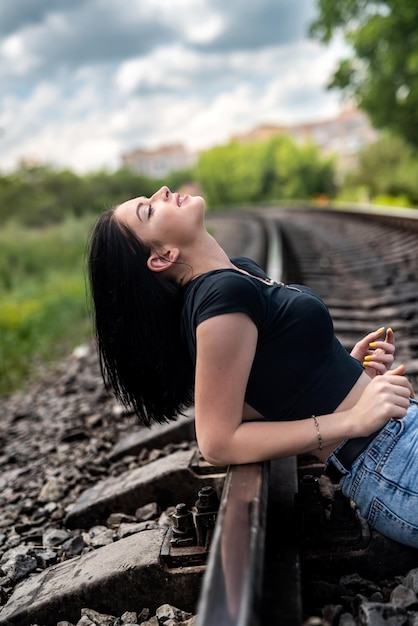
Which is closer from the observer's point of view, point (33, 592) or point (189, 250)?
point (189, 250)

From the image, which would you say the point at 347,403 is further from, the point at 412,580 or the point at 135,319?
the point at 135,319

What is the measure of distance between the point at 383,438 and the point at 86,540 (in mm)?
1213

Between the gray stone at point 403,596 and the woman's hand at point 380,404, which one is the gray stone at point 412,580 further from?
the woman's hand at point 380,404

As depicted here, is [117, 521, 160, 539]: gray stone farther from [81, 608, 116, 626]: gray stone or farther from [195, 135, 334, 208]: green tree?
[195, 135, 334, 208]: green tree

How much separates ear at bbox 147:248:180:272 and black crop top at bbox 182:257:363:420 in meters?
0.08

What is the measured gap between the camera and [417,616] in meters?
1.53

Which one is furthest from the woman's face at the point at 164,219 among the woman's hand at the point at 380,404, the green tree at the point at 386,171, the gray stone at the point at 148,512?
the green tree at the point at 386,171

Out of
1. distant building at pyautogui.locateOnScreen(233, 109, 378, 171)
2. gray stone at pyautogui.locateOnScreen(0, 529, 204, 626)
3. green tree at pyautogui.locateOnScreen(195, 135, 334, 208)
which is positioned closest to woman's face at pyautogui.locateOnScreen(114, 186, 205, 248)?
gray stone at pyautogui.locateOnScreen(0, 529, 204, 626)

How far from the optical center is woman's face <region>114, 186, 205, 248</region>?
5.88ft

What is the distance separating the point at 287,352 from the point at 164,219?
0.47 m

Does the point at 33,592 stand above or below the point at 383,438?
below

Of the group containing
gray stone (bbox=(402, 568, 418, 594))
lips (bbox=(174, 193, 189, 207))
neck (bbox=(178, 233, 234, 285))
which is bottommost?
gray stone (bbox=(402, 568, 418, 594))

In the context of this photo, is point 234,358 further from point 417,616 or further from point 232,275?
point 417,616

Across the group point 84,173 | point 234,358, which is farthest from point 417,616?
point 84,173
